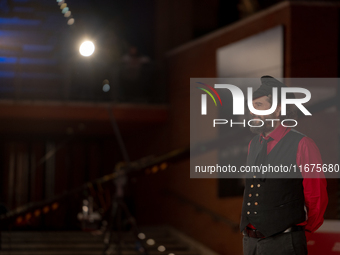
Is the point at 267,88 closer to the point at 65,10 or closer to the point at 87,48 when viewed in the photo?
the point at 87,48

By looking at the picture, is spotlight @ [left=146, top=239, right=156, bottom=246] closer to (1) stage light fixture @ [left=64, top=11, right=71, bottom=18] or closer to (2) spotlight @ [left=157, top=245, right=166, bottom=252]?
(2) spotlight @ [left=157, top=245, right=166, bottom=252]

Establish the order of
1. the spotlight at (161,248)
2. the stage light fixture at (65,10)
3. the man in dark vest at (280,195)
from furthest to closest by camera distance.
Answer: the spotlight at (161,248) < the stage light fixture at (65,10) < the man in dark vest at (280,195)

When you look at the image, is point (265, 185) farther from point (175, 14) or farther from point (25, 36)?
point (175, 14)

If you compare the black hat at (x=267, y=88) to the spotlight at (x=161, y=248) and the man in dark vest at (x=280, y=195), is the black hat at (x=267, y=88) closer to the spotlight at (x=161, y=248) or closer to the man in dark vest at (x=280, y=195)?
the man in dark vest at (x=280, y=195)

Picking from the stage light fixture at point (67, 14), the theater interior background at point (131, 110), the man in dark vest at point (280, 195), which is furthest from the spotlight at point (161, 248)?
the man in dark vest at point (280, 195)

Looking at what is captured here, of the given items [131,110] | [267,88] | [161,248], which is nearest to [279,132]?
[267,88]

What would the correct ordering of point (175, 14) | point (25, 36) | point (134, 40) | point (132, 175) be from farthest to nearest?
point (134, 40)
point (175, 14)
point (25, 36)
point (132, 175)

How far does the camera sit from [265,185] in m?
1.81

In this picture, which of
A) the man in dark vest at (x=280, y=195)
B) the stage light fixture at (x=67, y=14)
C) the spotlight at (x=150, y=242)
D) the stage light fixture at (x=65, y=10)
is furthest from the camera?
the spotlight at (x=150, y=242)

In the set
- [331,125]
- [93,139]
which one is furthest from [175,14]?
[331,125]

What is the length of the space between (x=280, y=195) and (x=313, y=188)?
5.3 inches

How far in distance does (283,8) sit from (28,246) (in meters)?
5.32

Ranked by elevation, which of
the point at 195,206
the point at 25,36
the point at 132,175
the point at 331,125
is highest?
the point at 25,36

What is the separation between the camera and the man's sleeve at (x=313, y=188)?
175 cm
